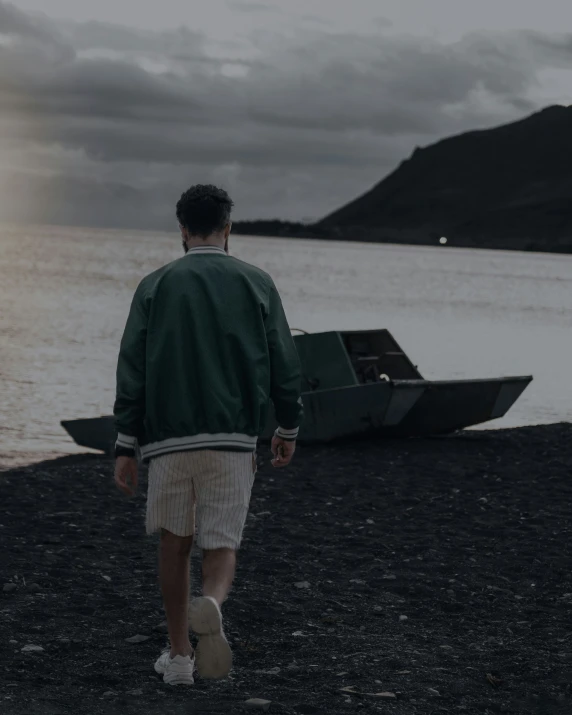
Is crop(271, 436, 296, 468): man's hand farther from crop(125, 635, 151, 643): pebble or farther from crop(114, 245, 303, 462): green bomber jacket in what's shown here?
crop(125, 635, 151, 643): pebble

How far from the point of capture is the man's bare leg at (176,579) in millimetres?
4820

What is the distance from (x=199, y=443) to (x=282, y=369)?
1.74 ft

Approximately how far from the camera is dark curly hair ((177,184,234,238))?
4.88m

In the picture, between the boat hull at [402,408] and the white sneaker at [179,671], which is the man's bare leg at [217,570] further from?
the boat hull at [402,408]

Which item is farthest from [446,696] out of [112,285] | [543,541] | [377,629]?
[112,285]

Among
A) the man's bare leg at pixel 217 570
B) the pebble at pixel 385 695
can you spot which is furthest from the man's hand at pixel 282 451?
Result: the pebble at pixel 385 695

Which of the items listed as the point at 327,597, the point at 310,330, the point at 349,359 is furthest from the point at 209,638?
the point at 310,330

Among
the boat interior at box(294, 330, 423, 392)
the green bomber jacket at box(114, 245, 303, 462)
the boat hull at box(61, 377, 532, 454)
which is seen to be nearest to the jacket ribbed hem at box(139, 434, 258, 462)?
the green bomber jacket at box(114, 245, 303, 462)

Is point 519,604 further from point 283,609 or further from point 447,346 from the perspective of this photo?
point 447,346

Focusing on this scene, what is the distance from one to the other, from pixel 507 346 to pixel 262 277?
4116 centimetres

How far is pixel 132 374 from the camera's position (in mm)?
4730

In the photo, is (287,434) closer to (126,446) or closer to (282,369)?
(282,369)

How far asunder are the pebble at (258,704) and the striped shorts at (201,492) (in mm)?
805

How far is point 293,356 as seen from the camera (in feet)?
16.2
